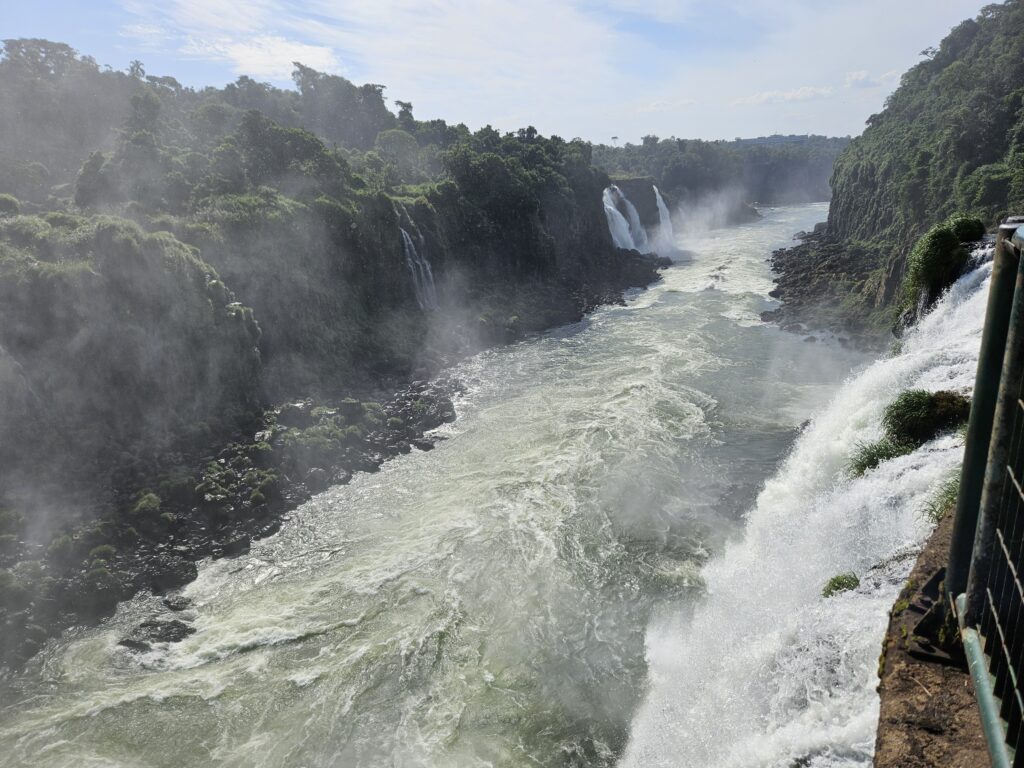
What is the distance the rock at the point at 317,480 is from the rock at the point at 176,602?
246 inches

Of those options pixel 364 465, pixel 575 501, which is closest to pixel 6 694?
pixel 364 465

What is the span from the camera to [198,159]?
36.3 m

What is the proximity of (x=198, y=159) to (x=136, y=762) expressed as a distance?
112ft

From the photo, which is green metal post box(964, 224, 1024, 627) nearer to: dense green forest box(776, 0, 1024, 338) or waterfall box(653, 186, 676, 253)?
dense green forest box(776, 0, 1024, 338)

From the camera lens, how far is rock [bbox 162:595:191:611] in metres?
16.7

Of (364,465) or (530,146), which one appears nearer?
(364,465)

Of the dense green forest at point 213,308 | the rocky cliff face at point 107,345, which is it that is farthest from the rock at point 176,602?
the rocky cliff face at point 107,345

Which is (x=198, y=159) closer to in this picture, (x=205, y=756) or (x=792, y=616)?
(x=205, y=756)

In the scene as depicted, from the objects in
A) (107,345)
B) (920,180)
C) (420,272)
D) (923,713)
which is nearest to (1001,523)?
(923,713)

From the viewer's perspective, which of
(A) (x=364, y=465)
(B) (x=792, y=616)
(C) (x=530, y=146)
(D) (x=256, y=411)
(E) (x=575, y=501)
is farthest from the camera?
(C) (x=530, y=146)

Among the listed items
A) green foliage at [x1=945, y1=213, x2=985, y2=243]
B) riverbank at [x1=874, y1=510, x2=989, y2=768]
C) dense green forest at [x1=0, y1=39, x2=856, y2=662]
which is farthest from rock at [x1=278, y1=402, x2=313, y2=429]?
green foliage at [x1=945, y1=213, x2=985, y2=243]

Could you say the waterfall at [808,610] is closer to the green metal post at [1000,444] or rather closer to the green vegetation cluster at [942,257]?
the green vegetation cluster at [942,257]

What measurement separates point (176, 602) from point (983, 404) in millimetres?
18972

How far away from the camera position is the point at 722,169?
114 metres
